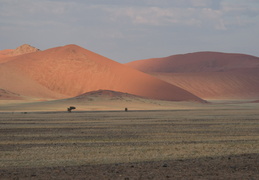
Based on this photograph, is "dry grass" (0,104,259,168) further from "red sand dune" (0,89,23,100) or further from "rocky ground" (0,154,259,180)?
"red sand dune" (0,89,23,100)

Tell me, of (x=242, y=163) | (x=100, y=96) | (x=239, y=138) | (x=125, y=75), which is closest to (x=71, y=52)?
(x=125, y=75)

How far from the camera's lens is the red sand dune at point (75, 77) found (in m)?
97.0

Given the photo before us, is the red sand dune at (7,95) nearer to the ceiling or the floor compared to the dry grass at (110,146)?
nearer to the ceiling

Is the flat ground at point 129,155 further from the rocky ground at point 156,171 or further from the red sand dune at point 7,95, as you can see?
the red sand dune at point 7,95

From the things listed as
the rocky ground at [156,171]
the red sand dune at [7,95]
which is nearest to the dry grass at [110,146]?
the rocky ground at [156,171]

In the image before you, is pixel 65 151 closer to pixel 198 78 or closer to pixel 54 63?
pixel 54 63

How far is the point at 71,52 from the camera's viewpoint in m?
113

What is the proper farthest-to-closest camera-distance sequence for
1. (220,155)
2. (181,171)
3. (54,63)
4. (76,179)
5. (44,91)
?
1. (54,63)
2. (44,91)
3. (220,155)
4. (181,171)
5. (76,179)

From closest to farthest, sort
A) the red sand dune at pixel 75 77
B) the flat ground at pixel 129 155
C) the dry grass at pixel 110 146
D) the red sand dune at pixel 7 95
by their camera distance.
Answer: the flat ground at pixel 129 155, the dry grass at pixel 110 146, the red sand dune at pixel 7 95, the red sand dune at pixel 75 77

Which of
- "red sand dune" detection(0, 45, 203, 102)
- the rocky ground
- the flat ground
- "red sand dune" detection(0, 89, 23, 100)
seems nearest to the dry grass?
the flat ground

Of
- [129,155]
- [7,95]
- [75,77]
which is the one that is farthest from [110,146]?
[75,77]

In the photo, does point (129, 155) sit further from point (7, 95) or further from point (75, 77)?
point (75, 77)

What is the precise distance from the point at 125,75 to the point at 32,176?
9196cm

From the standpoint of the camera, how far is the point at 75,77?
105 meters
